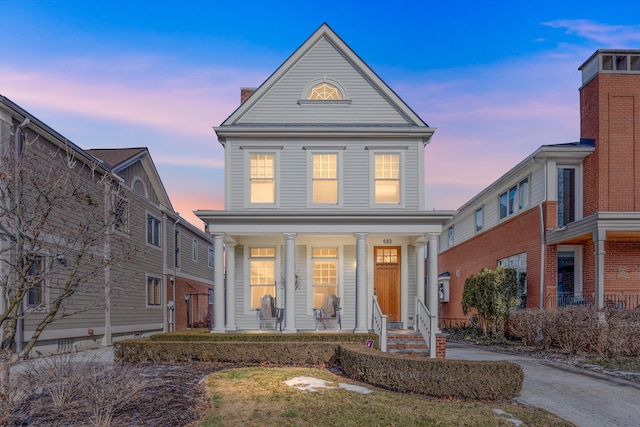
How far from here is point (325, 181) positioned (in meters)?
15.6

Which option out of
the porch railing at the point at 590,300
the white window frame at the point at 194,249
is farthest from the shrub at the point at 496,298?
the white window frame at the point at 194,249

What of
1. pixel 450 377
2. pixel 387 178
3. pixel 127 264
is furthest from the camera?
pixel 127 264

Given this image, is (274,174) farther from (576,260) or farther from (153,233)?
(576,260)

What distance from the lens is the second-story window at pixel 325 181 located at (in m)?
15.5

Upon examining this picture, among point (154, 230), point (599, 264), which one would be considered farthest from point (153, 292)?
point (599, 264)

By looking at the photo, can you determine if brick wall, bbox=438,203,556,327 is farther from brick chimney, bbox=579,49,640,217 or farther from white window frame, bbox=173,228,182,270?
white window frame, bbox=173,228,182,270

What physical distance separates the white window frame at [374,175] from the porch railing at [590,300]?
678cm

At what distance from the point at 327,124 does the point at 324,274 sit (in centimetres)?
490

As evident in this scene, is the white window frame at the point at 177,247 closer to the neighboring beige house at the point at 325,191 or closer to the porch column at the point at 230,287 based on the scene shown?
the neighboring beige house at the point at 325,191

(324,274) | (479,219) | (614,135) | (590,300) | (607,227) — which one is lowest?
(590,300)

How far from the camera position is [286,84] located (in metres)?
16.0

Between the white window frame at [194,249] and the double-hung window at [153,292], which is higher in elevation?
the white window frame at [194,249]

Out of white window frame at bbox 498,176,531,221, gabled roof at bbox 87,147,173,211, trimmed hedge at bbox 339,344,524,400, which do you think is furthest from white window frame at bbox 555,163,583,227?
gabled roof at bbox 87,147,173,211

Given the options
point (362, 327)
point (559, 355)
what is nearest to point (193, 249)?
point (362, 327)
